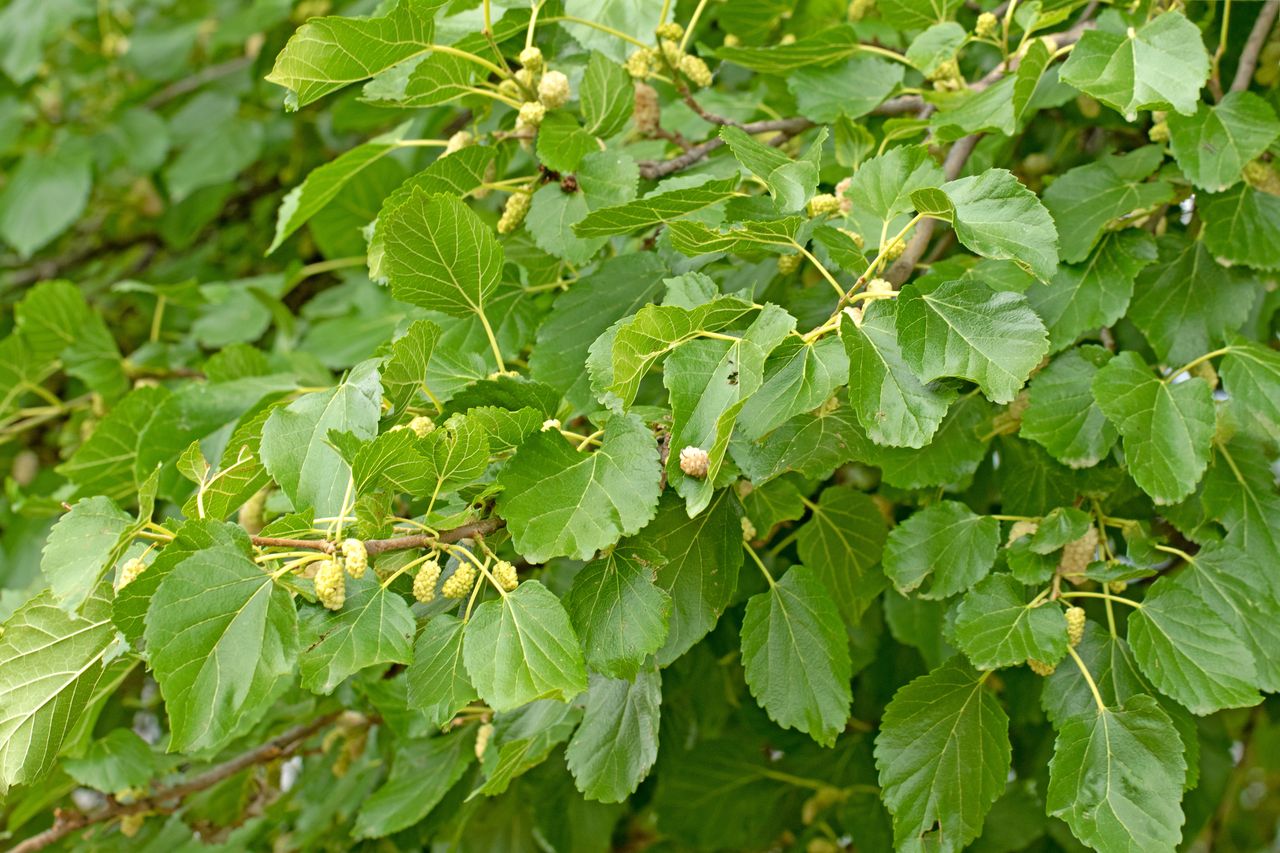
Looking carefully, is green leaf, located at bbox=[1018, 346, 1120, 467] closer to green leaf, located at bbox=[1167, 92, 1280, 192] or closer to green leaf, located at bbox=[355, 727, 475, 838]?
green leaf, located at bbox=[1167, 92, 1280, 192]

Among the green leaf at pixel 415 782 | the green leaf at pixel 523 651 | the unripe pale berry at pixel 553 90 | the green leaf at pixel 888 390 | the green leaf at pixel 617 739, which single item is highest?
the unripe pale berry at pixel 553 90

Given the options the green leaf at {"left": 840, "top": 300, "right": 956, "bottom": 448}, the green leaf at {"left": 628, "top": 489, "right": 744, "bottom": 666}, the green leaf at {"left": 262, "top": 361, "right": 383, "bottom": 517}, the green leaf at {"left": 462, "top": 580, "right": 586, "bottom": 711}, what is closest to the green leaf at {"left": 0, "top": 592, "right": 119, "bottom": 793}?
the green leaf at {"left": 262, "top": 361, "right": 383, "bottom": 517}

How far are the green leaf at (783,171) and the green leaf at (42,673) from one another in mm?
565

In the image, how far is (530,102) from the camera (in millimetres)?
1045

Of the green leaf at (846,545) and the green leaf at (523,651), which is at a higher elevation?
the green leaf at (523,651)

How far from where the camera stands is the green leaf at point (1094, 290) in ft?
3.37

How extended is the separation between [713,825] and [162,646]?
1006 millimetres

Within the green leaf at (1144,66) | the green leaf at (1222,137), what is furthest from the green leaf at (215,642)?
the green leaf at (1222,137)

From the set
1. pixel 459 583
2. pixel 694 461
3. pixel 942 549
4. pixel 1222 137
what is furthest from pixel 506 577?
pixel 1222 137

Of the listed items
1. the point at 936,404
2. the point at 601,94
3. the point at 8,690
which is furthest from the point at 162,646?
the point at 601,94

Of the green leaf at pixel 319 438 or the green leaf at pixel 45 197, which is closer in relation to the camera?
A: the green leaf at pixel 319 438

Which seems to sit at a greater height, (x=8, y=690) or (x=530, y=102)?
(x=530, y=102)

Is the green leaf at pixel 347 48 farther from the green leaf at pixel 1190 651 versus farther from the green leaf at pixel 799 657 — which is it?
the green leaf at pixel 1190 651

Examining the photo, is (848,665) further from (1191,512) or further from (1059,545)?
(1191,512)
